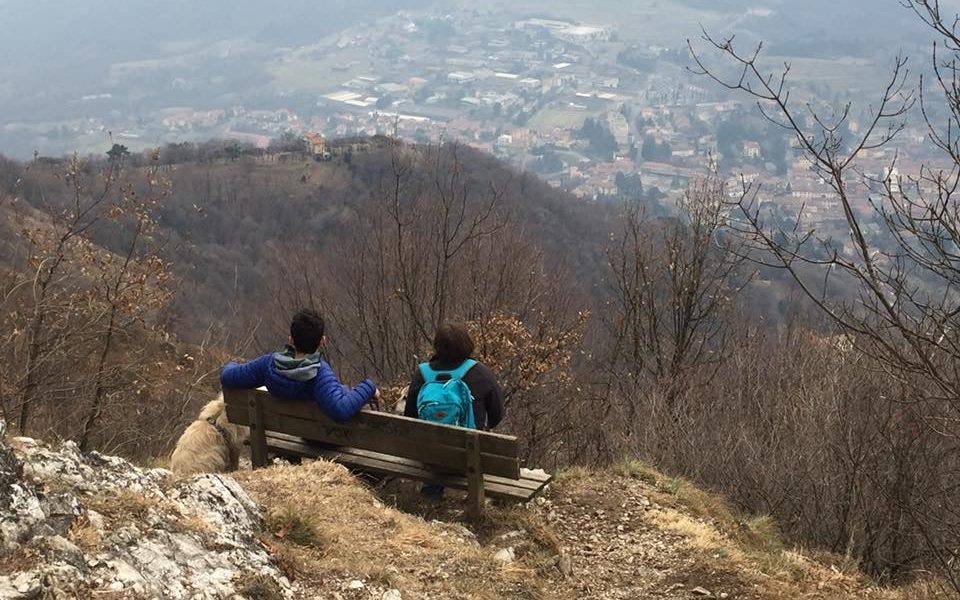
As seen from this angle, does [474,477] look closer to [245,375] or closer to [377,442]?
[377,442]

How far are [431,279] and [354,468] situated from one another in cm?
1298

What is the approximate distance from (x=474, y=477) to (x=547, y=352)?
8.07 metres

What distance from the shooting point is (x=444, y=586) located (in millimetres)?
5133

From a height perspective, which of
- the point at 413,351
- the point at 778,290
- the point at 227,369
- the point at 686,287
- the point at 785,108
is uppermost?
the point at 785,108

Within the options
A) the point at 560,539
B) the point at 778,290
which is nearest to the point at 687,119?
the point at 778,290

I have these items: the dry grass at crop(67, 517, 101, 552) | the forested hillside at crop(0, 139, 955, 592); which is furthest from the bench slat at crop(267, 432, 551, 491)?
the dry grass at crop(67, 517, 101, 552)

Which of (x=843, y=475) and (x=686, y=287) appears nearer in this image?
(x=843, y=475)

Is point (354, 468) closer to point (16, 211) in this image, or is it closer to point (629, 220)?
point (16, 211)

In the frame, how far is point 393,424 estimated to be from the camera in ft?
20.3

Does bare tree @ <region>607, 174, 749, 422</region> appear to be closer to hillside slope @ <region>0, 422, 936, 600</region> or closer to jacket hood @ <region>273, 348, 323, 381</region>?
hillside slope @ <region>0, 422, 936, 600</region>

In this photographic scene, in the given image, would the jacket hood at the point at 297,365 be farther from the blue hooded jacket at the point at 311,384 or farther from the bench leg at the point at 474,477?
the bench leg at the point at 474,477

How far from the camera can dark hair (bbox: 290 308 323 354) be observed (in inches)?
244

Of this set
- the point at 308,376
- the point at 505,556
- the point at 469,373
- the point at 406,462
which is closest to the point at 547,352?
the point at 469,373

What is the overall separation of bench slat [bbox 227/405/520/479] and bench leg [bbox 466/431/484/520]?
0.04 m
